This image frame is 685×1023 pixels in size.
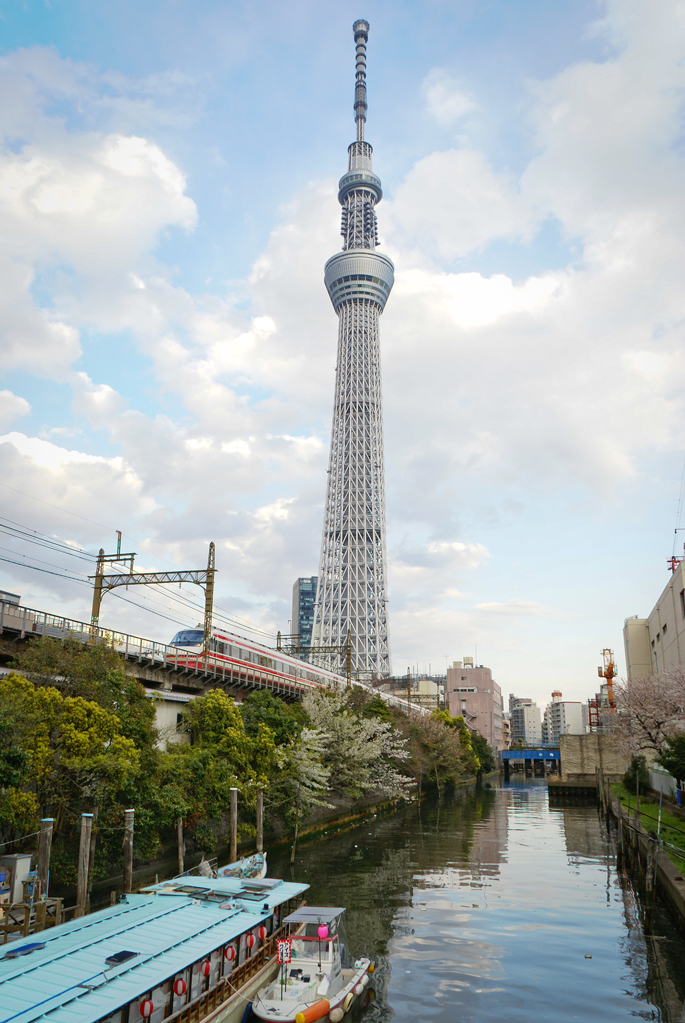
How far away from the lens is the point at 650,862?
86.0 feet

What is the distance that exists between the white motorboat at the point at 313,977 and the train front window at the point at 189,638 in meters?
37.7

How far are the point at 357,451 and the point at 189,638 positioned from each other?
109m

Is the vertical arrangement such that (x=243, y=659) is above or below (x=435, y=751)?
above

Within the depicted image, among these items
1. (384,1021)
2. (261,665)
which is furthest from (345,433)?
(384,1021)

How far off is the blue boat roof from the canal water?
492 cm

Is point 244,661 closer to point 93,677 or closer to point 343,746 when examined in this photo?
point 343,746

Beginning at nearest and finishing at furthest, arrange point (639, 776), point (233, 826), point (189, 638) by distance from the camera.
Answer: point (233, 826)
point (189, 638)
point (639, 776)

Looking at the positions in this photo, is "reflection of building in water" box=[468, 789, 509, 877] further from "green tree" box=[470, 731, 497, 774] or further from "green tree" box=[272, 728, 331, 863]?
"green tree" box=[470, 731, 497, 774]

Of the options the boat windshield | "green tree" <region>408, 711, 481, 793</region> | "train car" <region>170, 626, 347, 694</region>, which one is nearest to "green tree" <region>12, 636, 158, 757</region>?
the boat windshield

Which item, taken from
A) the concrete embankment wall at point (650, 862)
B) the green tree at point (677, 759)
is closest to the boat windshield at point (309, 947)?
the concrete embankment wall at point (650, 862)

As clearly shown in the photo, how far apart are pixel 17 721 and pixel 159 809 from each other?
28.5 feet

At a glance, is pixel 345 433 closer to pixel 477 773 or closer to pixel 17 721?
pixel 477 773

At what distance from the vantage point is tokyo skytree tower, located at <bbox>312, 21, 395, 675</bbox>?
150m

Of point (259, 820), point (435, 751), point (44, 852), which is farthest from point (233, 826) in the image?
point (435, 751)
